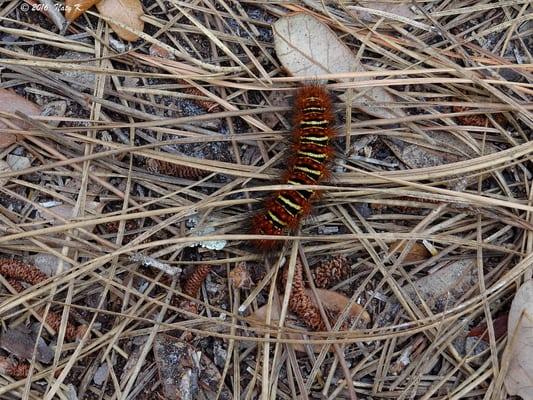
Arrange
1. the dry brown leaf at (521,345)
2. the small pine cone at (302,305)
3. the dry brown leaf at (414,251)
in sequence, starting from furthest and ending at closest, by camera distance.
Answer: the dry brown leaf at (414,251) → the small pine cone at (302,305) → the dry brown leaf at (521,345)

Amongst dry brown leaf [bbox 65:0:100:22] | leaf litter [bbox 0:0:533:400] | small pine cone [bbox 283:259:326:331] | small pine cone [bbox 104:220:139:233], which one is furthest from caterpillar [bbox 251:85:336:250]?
dry brown leaf [bbox 65:0:100:22]

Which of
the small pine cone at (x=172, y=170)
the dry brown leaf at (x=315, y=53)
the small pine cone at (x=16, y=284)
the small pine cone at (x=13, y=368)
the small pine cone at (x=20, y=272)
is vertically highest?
the dry brown leaf at (x=315, y=53)

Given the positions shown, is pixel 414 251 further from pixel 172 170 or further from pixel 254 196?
pixel 172 170

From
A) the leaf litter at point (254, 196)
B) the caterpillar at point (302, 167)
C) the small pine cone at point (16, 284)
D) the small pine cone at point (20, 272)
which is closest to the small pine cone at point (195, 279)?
the leaf litter at point (254, 196)

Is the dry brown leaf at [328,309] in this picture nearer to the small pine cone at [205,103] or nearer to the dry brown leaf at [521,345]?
the dry brown leaf at [521,345]

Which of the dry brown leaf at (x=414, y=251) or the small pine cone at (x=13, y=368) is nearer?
the small pine cone at (x=13, y=368)

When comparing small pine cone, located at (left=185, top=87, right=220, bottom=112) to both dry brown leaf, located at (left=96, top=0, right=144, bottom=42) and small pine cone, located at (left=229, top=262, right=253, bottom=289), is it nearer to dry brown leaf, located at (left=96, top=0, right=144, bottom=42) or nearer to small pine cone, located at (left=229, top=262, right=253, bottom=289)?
dry brown leaf, located at (left=96, top=0, right=144, bottom=42)

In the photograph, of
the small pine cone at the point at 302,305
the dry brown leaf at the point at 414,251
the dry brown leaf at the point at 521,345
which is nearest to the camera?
the dry brown leaf at the point at 521,345
